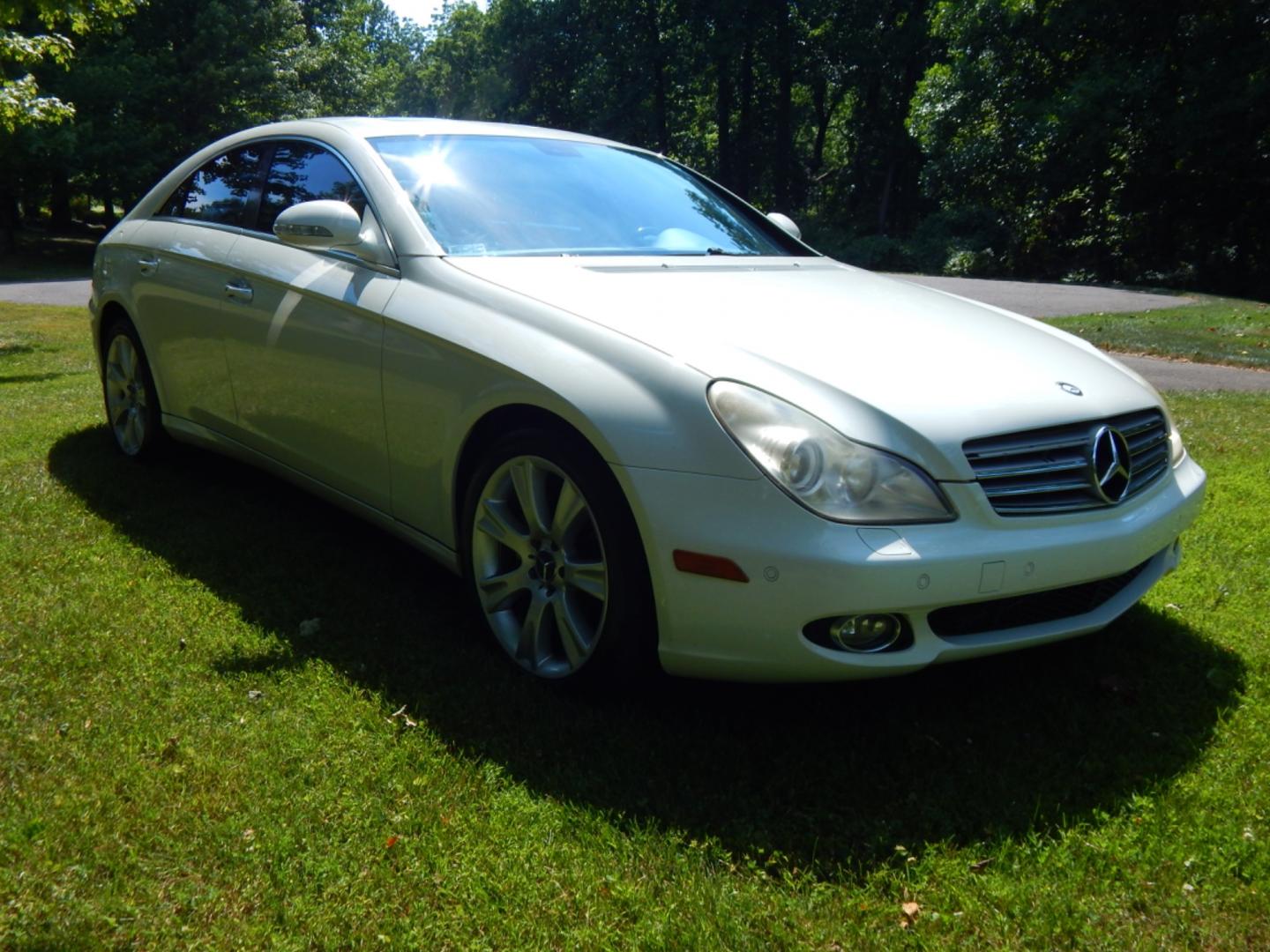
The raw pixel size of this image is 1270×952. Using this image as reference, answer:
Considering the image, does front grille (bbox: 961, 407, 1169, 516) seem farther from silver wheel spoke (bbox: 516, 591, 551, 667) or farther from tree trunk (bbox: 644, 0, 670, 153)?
tree trunk (bbox: 644, 0, 670, 153)

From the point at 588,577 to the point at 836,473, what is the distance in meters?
0.77

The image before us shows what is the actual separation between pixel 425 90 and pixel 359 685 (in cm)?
6555

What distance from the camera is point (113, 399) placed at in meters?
5.90

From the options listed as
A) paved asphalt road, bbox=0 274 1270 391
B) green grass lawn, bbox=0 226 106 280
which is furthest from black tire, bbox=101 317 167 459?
green grass lawn, bbox=0 226 106 280

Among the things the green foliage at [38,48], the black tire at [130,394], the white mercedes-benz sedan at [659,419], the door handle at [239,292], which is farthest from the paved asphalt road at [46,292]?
the white mercedes-benz sedan at [659,419]

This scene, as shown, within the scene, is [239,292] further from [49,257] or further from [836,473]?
[49,257]

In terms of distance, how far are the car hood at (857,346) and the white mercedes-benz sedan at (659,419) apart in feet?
0.04

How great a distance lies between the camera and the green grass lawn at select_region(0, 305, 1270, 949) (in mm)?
2385

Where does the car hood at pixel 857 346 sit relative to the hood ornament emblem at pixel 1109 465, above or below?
above

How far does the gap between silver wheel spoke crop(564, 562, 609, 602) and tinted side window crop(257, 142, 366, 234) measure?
64.8 inches

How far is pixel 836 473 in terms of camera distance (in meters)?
2.76

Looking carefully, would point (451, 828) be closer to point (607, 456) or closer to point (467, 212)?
point (607, 456)

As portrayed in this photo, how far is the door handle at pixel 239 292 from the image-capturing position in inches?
175

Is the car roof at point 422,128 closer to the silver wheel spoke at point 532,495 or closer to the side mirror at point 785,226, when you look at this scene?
the side mirror at point 785,226
